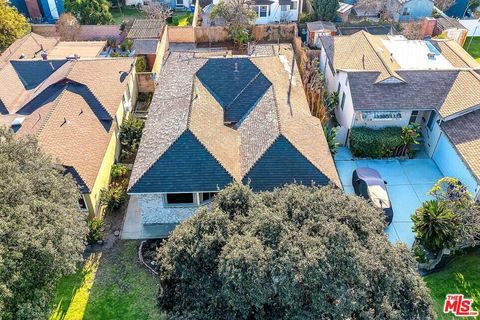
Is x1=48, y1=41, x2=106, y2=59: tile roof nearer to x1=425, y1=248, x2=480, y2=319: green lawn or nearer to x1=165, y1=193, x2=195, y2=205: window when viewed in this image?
x1=165, y1=193, x2=195, y2=205: window

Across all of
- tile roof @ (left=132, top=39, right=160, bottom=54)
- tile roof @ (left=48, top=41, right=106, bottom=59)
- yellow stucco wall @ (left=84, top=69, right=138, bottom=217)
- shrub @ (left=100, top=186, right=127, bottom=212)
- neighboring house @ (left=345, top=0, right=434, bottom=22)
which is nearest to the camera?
yellow stucco wall @ (left=84, top=69, right=138, bottom=217)

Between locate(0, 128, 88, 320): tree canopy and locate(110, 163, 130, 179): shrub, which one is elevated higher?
locate(0, 128, 88, 320): tree canopy

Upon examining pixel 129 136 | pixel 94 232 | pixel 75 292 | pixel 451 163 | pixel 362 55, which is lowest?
pixel 75 292

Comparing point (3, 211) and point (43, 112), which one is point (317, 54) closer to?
point (43, 112)

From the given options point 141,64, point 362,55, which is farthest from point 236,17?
point 362,55

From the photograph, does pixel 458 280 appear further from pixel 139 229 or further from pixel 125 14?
pixel 125 14

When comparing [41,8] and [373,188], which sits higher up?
[41,8]

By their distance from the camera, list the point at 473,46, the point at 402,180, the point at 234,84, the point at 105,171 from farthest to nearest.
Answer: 1. the point at 473,46
2. the point at 234,84
3. the point at 402,180
4. the point at 105,171

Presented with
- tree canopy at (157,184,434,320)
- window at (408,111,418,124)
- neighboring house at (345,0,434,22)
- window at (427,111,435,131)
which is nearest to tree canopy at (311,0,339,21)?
neighboring house at (345,0,434,22)
